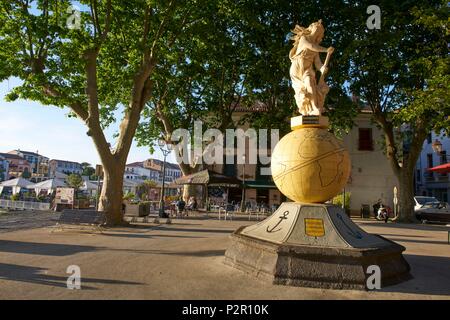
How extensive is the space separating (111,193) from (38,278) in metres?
7.92

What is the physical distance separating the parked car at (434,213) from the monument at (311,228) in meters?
18.3

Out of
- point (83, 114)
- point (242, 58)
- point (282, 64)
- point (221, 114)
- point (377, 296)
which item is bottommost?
point (377, 296)

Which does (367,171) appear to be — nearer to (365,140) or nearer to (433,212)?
(365,140)

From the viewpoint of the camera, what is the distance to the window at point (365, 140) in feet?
108

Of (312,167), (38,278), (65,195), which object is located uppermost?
(312,167)

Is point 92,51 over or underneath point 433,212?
over

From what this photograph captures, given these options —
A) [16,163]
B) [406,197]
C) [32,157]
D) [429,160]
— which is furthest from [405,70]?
[32,157]

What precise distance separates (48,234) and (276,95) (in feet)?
53.6

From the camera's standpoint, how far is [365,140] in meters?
33.3

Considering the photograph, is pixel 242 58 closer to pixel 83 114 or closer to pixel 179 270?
pixel 83 114

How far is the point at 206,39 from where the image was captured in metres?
17.7
